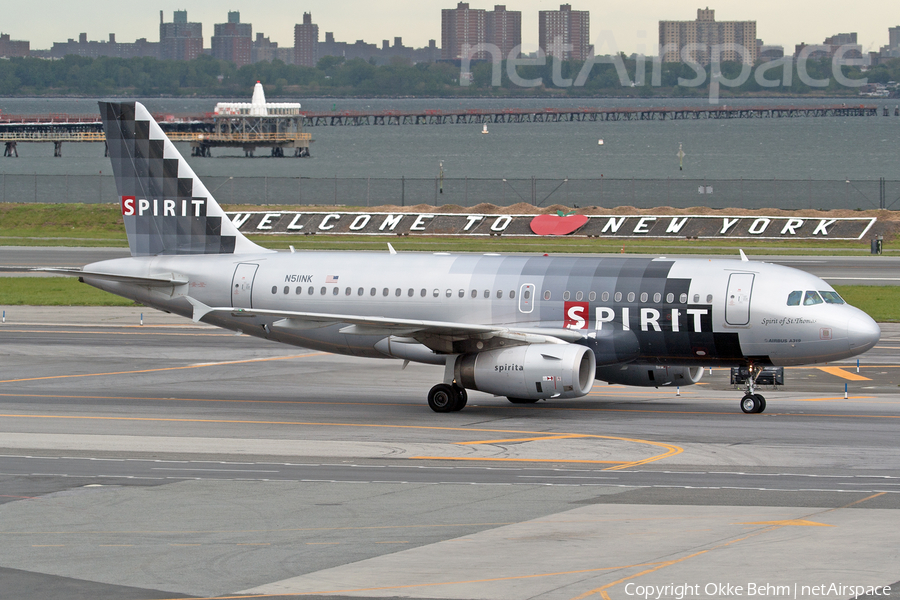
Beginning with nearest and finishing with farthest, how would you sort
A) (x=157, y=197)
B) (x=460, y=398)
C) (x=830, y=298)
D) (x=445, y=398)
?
(x=830, y=298), (x=445, y=398), (x=460, y=398), (x=157, y=197)

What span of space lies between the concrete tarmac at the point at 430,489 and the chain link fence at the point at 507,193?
329 feet

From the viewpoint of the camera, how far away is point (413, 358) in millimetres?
35469

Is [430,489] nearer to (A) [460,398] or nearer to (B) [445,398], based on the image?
(B) [445,398]

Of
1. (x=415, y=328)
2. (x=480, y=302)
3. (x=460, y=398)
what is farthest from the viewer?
(x=480, y=302)

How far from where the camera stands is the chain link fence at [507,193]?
474ft

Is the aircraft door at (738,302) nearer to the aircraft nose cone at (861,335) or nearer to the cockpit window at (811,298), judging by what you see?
the cockpit window at (811,298)

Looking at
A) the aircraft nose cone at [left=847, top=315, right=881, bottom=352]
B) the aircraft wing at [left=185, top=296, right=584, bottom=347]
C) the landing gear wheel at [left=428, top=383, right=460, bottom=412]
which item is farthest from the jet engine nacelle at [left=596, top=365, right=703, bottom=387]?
the aircraft nose cone at [left=847, top=315, right=881, bottom=352]

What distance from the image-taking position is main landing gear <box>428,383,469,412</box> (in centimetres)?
3425

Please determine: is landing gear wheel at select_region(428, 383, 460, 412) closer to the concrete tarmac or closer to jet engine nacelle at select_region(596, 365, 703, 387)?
the concrete tarmac

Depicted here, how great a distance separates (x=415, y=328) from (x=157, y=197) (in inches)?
449

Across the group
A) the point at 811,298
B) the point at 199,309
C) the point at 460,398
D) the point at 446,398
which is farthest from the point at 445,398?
the point at 811,298

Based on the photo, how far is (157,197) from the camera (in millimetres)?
39656

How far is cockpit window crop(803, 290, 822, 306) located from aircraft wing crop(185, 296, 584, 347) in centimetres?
615

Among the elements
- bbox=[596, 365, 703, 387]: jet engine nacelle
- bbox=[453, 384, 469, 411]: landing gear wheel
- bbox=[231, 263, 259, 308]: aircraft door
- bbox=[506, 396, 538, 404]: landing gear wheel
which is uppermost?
bbox=[231, 263, 259, 308]: aircraft door
